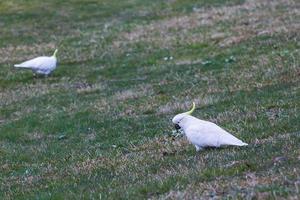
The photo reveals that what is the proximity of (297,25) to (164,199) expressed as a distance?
1932 cm

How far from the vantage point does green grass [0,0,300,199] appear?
9469 millimetres

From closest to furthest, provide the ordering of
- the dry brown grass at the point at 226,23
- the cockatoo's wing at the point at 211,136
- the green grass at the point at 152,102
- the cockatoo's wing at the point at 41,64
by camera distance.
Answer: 1. the green grass at the point at 152,102
2. the cockatoo's wing at the point at 211,136
3. the cockatoo's wing at the point at 41,64
4. the dry brown grass at the point at 226,23

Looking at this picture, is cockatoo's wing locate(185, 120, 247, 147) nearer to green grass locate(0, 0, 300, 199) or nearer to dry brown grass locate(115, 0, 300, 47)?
green grass locate(0, 0, 300, 199)

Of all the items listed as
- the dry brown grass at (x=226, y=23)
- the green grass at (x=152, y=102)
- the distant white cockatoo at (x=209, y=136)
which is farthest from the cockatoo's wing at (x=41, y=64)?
the distant white cockatoo at (x=209, y=136)

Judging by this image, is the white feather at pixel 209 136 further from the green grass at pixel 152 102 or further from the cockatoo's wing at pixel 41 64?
the cockatoo's wing at pixel 41 64

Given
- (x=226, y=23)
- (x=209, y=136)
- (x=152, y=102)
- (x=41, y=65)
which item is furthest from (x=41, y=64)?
(x=209, y=136)

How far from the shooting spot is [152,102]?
17.9 meters

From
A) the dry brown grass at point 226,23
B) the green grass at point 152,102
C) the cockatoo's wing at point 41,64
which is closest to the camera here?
the green grass at point 152,102

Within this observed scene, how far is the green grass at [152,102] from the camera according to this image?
373 inches

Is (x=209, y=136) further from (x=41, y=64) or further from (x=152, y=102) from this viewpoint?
(x=41, y=64)

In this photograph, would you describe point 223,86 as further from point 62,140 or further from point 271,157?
point 271,157

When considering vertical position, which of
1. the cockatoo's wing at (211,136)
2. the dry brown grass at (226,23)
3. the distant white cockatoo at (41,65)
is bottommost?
the dry brown grass at (226,23)

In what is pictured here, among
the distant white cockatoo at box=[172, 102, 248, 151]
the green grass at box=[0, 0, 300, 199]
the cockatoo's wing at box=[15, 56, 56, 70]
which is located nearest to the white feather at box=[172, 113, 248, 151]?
the distant white cockatoo at box=[172, 102, 248, 151]

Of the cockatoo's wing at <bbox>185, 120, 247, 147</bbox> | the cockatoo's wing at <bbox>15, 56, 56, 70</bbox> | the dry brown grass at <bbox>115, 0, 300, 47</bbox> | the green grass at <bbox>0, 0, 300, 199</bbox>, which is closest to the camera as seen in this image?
the green grass at <bbox>0, 0, 300, 199</bbox>
